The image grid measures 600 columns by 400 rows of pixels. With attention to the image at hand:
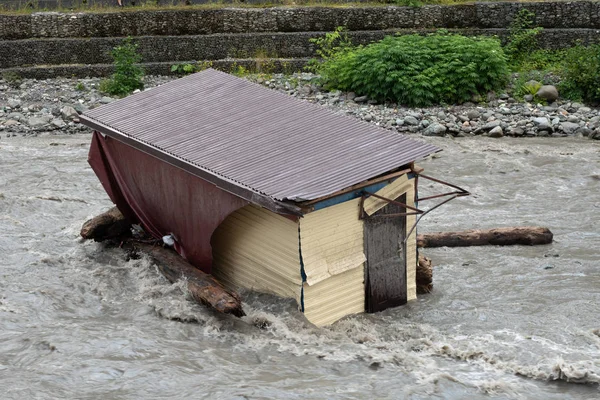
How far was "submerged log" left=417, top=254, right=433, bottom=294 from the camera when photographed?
10352 millimetres

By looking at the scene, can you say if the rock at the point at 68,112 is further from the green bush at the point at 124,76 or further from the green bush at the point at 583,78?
the green bush at the point at 583,78

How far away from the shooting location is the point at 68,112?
18.9 metres

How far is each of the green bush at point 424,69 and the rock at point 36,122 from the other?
259 inches

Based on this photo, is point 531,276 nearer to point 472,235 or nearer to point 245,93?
point 472,235

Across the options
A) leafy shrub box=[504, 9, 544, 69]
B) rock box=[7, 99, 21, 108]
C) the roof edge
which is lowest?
rock box=[7, 99, 21, 108]

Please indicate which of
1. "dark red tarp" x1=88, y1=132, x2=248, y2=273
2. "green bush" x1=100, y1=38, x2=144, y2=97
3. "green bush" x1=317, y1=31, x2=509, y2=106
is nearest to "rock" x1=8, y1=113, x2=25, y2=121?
"green bush" x1=100, y1=38, x2=144, y2=97

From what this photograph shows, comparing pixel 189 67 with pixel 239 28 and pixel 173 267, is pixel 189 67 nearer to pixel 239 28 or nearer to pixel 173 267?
pixel 239 28

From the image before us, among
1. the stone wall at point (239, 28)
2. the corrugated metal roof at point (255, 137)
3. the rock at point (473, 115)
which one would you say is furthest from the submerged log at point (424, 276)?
the stone wall at point (239, 28)

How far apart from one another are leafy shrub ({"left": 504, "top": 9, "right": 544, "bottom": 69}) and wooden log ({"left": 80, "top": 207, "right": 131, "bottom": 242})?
12.5 meters

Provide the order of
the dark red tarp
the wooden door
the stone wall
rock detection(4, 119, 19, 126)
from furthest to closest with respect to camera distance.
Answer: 1. the stone wall
2. rock detection(4, 119, 19, 126)
3. the dark red tarp
4. the wooden door

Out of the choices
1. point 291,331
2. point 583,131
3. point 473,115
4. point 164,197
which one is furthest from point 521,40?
point 291,331

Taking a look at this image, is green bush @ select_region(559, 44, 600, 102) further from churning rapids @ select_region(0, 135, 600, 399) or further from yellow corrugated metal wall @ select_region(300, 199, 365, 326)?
yellow corrugated metal wall @ select_region(300, 199, 365, 326)

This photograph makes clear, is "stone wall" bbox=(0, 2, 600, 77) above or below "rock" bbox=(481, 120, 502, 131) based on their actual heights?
above

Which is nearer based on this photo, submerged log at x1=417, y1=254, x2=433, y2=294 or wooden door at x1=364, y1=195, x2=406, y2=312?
wooden door at x1=364, y1=195, x2=406, y2=312
